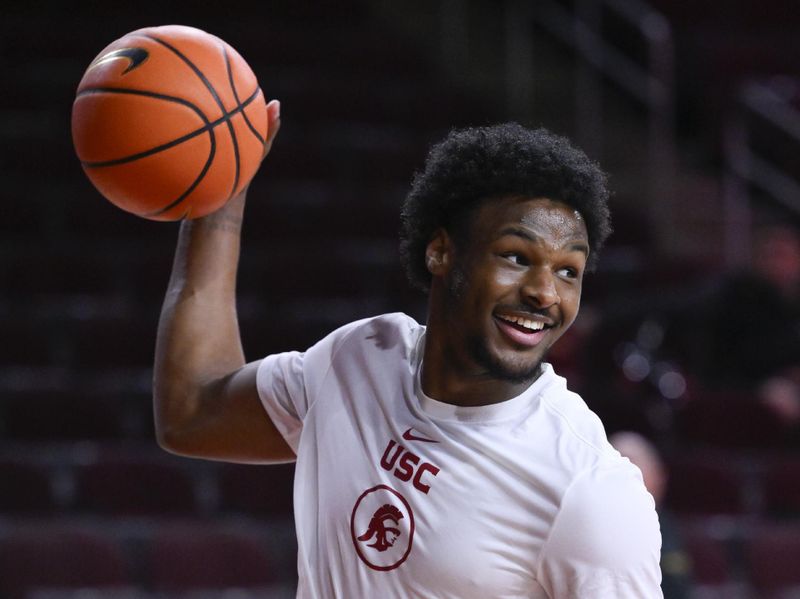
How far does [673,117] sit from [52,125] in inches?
148

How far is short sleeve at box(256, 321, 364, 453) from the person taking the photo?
2355mm

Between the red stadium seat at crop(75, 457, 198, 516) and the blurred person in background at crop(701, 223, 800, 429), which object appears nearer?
the red stadium seat at crop(75, 457, 198, 516)

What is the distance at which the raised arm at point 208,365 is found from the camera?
2436 millimetres

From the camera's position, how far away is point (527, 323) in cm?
207

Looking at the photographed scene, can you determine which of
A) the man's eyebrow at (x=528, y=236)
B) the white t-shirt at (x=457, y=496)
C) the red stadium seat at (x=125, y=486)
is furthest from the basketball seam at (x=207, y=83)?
the red stadium seat at (x=125, y=486)

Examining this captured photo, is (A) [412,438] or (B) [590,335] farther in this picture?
(B) [590,335]

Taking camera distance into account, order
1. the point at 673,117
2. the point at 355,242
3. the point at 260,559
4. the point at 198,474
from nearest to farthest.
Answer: the point at 260,559 → the point at 198,474 → the point at 355,242 → the point at 673,117

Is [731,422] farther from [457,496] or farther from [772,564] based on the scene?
[457,496]

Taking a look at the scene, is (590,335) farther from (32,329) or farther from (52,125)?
(52,125)

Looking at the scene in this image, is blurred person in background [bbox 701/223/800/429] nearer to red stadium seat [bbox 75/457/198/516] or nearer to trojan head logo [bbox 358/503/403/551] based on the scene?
red stadium seat [bbox 75/457/198/516]

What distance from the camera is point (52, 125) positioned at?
312 inches

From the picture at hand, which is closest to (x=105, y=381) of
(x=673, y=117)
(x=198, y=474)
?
(x=198, y=474)

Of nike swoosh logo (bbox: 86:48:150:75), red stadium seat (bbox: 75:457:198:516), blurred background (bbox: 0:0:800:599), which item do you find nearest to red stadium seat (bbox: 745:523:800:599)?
blurred background (bbox: 0:0:800:599)

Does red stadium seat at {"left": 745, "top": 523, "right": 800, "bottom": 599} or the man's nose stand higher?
the man's nose
